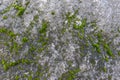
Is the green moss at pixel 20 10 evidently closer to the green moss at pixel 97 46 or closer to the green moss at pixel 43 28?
the green moss at pixel 43 28

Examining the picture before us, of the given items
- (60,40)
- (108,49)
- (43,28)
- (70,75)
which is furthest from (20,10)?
(108,49)

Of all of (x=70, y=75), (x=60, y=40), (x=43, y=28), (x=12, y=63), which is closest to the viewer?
(x=70, y=75)

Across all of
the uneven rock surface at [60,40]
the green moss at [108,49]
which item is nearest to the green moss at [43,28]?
the uneven rock surface at [60,40]

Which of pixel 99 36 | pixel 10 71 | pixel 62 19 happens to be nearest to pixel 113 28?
pixel 99 36

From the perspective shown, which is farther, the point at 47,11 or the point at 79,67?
the point at 47,11

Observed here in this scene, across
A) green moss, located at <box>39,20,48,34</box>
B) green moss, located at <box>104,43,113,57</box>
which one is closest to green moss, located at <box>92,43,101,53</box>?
green moss, located at <box>104,43,113,57</box>

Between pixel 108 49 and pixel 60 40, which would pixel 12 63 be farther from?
pixel 108 49

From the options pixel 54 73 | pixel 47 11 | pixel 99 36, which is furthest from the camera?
pixel 47 11

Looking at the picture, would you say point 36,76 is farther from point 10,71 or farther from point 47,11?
point 47,11

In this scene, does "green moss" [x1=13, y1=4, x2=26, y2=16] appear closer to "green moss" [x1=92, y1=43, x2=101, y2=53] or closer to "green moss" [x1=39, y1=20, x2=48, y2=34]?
"green moss" [x1=39, y1=20, x2=48, y2=34]
